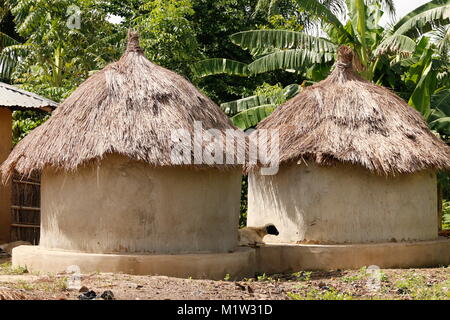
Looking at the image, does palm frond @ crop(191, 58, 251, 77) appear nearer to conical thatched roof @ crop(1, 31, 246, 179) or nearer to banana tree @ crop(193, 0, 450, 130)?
banana tree @ crop(193, 0, 450, 130)

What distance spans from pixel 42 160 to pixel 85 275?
68.8 inches

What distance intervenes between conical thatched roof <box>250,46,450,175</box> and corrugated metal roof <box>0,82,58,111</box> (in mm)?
3845

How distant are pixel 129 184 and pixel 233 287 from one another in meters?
2.06

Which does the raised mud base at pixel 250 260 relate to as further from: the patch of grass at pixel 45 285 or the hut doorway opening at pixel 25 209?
the hut doorway opening at pixel 25 209

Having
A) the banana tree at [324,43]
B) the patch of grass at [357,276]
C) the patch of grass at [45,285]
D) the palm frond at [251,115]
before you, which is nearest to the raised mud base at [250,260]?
the patch of grass at [357,276]

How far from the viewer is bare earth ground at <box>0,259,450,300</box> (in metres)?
8.02

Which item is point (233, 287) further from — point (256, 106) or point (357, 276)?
point (256, 106)

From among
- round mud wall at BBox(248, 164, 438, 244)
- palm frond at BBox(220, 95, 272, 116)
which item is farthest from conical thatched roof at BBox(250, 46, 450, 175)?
palm frond at BBox(220, 95, 272, 116)

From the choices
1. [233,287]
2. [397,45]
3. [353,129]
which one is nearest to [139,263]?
[233,287]

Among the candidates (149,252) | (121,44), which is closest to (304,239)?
(149,252)

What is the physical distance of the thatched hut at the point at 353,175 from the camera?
475 inches

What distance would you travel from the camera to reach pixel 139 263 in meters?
9.78

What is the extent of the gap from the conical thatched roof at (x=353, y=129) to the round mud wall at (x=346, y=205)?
0.30 m
